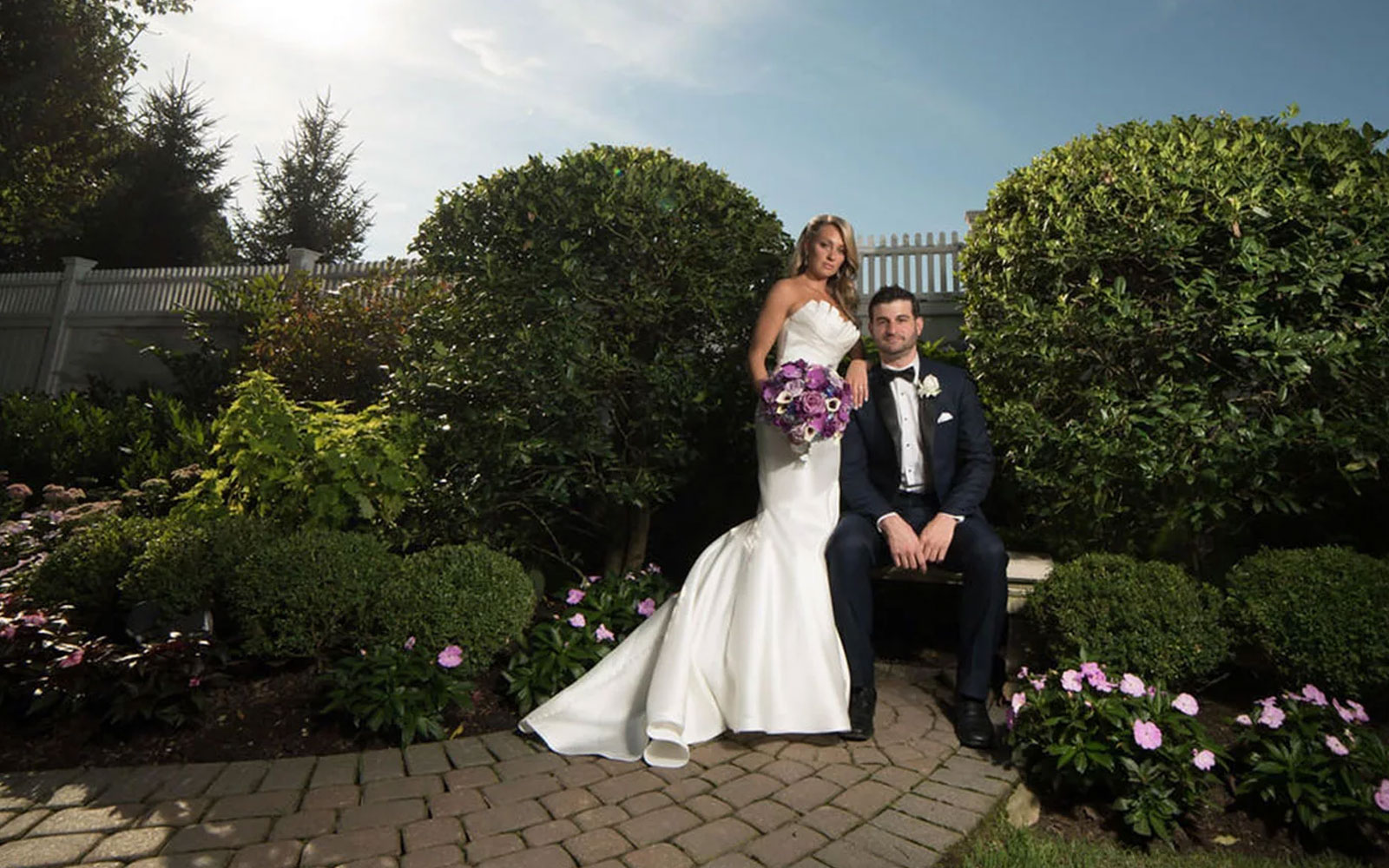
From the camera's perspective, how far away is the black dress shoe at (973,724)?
3367 mm

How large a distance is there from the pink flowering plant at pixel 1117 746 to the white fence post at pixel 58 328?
17.2 meters

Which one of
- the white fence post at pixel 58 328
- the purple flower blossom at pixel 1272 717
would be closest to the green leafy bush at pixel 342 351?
the purple flower blossom at pixel 1272 717

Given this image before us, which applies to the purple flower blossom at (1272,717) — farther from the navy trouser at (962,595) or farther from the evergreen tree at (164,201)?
the evergreen tree at (164,201)

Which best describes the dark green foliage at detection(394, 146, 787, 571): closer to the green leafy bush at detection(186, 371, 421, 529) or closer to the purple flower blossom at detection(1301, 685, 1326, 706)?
the green leafy bush at detection(186, 371, 421, 529)

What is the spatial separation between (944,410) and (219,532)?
13.1 ft

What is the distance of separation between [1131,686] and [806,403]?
5.96 feet

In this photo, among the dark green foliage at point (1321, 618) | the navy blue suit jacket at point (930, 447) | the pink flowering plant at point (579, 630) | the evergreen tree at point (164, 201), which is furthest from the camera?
the evergreen tree at point (164, 201)

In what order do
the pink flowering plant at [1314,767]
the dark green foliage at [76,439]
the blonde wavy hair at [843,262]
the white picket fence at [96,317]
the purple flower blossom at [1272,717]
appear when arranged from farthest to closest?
the white picket fence at [96,317]
the dark green foliage at [76,439]
the blonde wavy hair at [843,262]
the purple flower blossom at [1272,717]
the pink flowering plant at [1314,767]

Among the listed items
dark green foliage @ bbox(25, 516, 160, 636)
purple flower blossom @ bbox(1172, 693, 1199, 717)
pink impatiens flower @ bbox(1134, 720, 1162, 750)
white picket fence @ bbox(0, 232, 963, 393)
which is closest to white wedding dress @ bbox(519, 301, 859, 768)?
pink impatiens flower @ bbox(1134, 720, 1162, 750)

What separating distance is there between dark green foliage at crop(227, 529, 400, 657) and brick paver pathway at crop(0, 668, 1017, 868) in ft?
2.59

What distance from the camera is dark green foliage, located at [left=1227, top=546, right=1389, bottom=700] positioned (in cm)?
321

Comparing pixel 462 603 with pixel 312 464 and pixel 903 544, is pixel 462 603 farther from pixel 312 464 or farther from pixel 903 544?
pixel 903 544

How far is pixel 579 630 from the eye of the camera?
4215mm

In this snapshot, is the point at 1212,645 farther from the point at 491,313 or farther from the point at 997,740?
the point at 491,313
